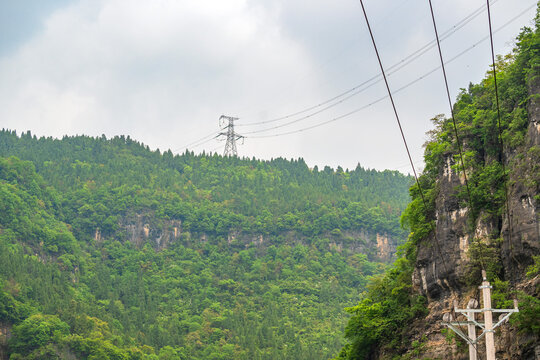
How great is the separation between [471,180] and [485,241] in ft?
18.9

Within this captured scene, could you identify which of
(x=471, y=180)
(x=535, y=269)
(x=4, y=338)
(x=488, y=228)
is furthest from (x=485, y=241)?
(x=4, y=338)

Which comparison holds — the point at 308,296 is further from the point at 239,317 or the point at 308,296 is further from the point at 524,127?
the point at 524,127

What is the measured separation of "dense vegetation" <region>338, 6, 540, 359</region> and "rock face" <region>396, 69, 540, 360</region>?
54 cm

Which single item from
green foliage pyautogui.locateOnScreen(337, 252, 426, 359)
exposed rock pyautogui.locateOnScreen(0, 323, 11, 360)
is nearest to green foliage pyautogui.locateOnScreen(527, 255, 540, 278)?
green foliage pyautogui.locateOnScreen(337, 252, 426, 359)

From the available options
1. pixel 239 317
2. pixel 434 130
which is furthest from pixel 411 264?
pixel 239 317

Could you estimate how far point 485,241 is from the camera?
54.2 metres

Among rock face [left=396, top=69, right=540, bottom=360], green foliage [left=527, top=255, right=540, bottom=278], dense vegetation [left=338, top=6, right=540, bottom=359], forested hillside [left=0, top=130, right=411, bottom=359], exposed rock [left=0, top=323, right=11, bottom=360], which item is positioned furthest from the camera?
forested hillside [left=0, top=130, right=411, bottom=359]

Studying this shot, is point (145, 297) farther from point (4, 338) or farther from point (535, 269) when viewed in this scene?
point (535, 269)

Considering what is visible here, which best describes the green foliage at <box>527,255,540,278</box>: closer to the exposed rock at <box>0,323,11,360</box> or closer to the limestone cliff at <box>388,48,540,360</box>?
the limestone cliff at <box>388,48,540,360</box>

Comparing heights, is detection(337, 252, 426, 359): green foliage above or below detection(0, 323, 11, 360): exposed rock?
above

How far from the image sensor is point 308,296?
17512 cm

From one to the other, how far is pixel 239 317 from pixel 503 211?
108836 millimetres

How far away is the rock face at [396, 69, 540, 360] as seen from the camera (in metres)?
48.4

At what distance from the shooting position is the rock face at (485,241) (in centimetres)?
4844
